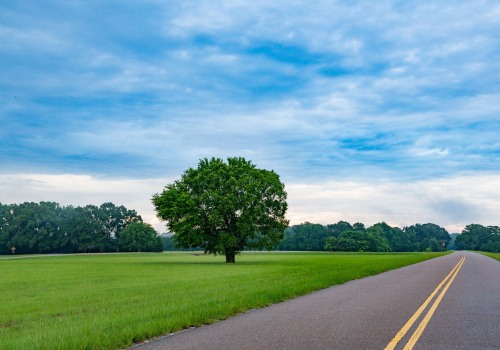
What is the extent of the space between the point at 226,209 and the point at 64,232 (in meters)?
97.5

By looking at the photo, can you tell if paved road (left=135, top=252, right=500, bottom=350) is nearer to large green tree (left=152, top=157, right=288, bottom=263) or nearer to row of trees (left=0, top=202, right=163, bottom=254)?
large green tree (left=152, top=157, right=288, bottom=263)

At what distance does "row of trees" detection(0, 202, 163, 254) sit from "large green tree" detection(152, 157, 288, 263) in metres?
87.5

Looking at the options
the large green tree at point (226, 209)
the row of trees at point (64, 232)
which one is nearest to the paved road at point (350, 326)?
the large green tree at point (226, 209)

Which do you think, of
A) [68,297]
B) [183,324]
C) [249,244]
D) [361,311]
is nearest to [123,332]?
[183,324]

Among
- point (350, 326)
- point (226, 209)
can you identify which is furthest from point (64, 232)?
point (350, 326)

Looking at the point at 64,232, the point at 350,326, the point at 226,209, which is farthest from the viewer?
the point at 64,232

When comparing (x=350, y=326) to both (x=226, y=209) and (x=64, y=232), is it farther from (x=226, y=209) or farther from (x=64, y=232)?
(x=64, y=232)

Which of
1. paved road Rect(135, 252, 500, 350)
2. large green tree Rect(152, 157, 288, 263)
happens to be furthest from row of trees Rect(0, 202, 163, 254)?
paved road Rect(135, 252, 500, 350)

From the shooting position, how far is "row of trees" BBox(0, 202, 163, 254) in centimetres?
13038

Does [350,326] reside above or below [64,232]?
below

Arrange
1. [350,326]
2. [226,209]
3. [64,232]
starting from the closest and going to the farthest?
1. [350,326]
2. [226,209]
3. [64,232]

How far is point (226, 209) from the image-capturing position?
51156mm

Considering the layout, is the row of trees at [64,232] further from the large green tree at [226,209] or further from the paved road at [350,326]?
the paved road at [350,326]

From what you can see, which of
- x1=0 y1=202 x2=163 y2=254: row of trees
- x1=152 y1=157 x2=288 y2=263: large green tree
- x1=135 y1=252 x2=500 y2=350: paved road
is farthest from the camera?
x1=0 y1=202 x2=163 y2=254: row of trees
